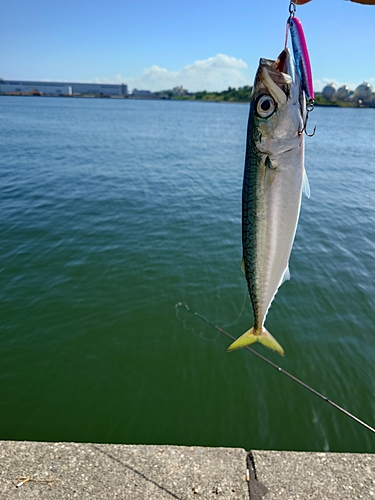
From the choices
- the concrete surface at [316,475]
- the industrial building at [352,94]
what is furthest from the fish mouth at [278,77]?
the industrial building at [352,94]

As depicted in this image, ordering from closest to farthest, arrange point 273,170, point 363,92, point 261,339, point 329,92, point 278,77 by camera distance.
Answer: point 278,77, point 273,170, point 261,339, point 363,92, point 329,92

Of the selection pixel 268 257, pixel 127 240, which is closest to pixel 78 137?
pixel 127 240

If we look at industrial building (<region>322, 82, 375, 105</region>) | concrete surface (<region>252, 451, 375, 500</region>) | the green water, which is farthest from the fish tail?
industrial building (<region>322, 82, 375, 105</region>)

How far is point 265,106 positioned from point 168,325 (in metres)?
6.45

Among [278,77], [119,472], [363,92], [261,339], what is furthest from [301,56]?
[363,92]

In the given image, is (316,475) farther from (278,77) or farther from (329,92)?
(329,92)

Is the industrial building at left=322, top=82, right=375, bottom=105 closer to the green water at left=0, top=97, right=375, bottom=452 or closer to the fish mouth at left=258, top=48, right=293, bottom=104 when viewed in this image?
the green water at left=0, top=97, right=375, bottom=452

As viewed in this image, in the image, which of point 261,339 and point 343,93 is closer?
point 261,339

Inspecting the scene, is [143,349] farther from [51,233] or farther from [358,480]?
[51,233]

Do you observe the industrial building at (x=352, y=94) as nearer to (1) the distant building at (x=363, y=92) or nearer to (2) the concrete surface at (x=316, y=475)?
(1) the distant building at (x=363, y=92)

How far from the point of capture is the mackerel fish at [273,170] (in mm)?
2275

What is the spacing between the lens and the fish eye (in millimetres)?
2271

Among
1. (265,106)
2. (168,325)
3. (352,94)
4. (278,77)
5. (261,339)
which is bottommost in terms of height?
(168,325)

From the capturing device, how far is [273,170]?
246cm
